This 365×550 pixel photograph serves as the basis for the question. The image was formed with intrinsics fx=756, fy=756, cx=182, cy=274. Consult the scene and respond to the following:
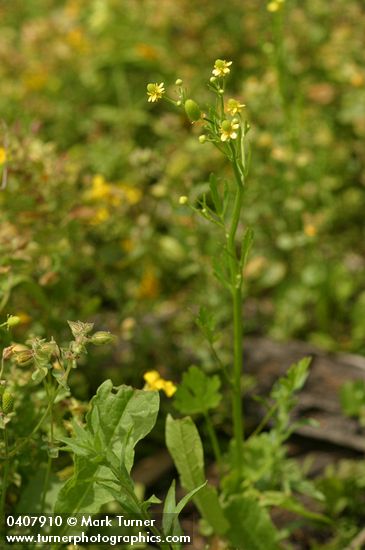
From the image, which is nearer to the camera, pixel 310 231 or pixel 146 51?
pixel 310 231

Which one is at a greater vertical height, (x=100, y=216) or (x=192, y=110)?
(x=100, y=216)

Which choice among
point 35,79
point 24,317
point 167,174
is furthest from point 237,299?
point 35,79

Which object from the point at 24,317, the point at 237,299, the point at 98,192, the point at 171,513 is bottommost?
the point at 171,513

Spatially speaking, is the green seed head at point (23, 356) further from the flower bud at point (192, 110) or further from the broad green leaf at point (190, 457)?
the flower bud at point (192, 110)

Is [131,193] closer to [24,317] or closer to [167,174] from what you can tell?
[167,174]

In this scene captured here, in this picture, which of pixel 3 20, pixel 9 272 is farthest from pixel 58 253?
pixel 3 20

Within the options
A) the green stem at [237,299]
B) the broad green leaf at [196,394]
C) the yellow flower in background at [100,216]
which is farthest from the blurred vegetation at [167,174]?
the green stem at [237,299]

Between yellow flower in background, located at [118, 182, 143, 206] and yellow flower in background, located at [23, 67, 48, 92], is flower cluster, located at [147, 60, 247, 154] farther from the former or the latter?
yellow flower in background, located at [23, 67, 48, 92]
